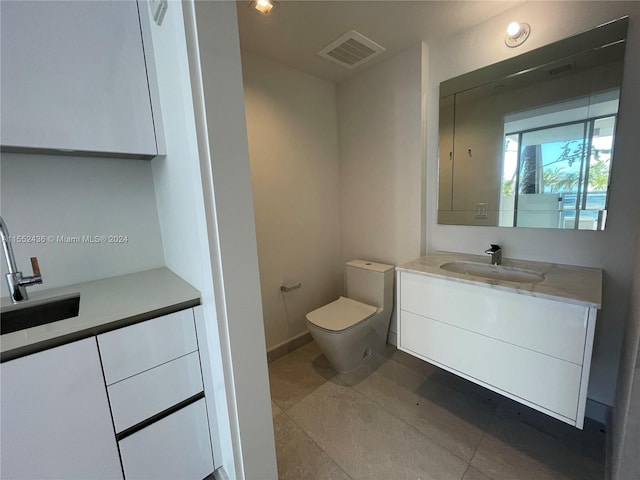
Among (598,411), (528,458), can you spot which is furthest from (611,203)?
(528,458)

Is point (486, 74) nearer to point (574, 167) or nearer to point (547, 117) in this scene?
point (547, 117)

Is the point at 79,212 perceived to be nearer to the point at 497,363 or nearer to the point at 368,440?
the point at 368,440

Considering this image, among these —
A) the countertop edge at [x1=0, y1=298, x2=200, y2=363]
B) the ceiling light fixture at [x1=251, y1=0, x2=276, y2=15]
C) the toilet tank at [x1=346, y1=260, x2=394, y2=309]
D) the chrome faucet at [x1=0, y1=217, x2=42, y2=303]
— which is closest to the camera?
the countertop edge at [x1=0, y1=298, x2=200, y2=363]

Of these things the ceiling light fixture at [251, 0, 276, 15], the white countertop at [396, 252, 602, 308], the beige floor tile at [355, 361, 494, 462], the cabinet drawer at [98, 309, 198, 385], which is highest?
the ceiling light fixture at [251, 0, 276, 15]

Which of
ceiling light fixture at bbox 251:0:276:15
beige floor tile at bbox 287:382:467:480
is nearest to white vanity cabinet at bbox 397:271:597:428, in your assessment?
beige floor tile at bbox 287:382:467:480

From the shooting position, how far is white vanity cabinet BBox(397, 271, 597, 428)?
1.08 m

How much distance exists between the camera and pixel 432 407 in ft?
5.26

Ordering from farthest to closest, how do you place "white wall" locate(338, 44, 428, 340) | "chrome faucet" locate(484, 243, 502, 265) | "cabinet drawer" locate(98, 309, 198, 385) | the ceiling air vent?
"white wall" locate(338, 44, 428, 340) < the ceiling air vent < "chrome faucet" locate(484, 243, 502, 265) < "cabinet drawer" locate(98, 309, 198, 385)

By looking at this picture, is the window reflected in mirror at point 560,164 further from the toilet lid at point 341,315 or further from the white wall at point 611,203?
the toilet lid at point 341,315

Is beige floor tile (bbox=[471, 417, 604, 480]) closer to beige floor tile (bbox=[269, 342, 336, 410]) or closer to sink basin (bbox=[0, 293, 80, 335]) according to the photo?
beige floor tile (bbox=[269, 342, 336, 410])

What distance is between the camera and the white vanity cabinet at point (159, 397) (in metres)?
0.96

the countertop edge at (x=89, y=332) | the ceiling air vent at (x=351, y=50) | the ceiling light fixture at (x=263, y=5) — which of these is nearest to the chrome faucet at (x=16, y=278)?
the countertop edge at (x=89, y=332)

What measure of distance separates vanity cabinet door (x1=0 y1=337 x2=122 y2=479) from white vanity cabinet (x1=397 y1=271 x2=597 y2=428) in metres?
1.50

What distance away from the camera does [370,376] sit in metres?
1.91
